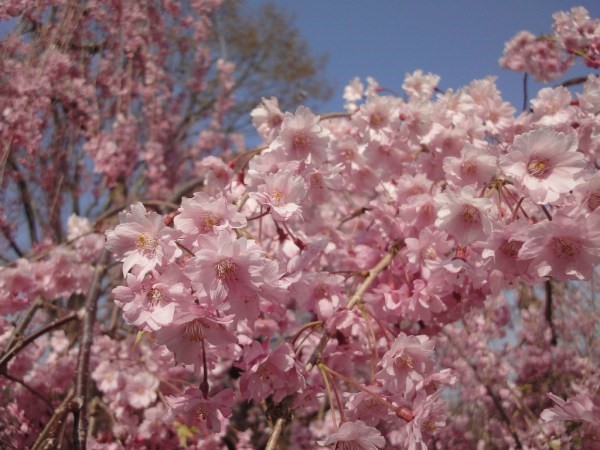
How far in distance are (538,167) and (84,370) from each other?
1926 mm

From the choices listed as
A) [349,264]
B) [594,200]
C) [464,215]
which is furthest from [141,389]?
[594,200]

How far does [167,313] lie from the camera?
114 cm

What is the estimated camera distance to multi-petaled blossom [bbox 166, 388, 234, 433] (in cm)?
134

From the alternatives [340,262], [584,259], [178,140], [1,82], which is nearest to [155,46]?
[178,140]

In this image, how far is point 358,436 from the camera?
1198 mm

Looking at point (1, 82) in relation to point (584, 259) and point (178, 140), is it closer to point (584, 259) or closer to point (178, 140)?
point (584, 259)

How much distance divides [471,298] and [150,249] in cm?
131

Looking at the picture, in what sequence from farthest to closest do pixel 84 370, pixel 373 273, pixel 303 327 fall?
pixel 84 370
pixel 373 273
pixel 303 327

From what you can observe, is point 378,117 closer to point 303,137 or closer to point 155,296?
point 303,137

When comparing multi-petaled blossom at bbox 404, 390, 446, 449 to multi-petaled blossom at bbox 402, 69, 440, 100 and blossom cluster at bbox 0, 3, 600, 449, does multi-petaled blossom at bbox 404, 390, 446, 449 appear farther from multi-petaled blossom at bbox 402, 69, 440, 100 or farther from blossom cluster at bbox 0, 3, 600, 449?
multi-petaled blossom at bbox 402, 69, 440, 100

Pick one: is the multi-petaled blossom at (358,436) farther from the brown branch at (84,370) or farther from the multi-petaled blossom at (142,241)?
the brown branch at (84,370)

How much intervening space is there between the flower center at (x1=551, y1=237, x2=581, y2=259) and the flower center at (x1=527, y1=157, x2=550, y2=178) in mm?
200

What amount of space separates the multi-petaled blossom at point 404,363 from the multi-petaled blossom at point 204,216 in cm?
60

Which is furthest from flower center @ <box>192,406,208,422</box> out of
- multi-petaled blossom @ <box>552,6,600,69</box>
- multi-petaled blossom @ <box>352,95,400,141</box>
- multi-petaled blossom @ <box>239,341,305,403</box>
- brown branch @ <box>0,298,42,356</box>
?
multi-petaled blossom @ <box>552,6,600,69</box>
